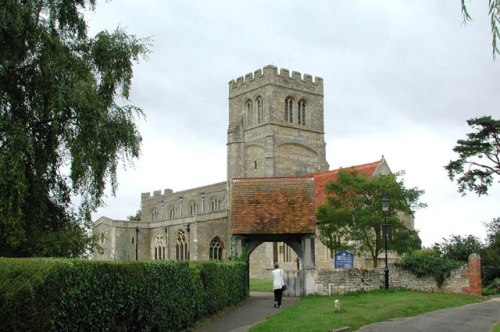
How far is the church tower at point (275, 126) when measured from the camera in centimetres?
5581

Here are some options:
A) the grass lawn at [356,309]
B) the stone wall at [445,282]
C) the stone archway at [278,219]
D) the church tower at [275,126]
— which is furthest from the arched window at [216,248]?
the grass lawn at [356,309]

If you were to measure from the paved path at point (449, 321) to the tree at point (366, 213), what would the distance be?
8.21m

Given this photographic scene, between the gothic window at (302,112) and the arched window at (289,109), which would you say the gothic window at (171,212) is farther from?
the gothic window at (302,112)

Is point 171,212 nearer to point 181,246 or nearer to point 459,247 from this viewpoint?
point 181,246

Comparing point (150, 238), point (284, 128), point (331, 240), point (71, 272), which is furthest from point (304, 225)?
point (150, 238)

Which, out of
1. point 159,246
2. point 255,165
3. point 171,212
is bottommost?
point 159,246

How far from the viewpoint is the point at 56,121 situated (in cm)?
1631

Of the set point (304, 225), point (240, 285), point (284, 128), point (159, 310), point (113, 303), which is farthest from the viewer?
point (284, 128)

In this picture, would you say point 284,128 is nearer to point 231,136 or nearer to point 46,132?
point 231,136

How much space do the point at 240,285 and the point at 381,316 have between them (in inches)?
254

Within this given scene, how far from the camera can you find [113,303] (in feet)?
34.7

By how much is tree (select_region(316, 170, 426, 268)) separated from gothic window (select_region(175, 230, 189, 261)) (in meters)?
24.6

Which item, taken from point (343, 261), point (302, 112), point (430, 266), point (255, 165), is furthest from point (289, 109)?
point (343, 261)

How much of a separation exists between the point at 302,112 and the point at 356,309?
4195 centimetres
